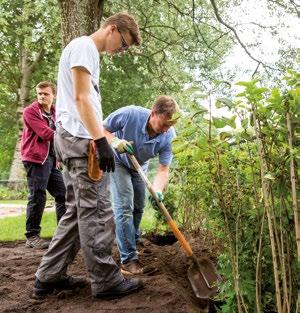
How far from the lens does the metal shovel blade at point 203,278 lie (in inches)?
131

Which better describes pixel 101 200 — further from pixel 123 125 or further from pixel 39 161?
pixel 39 161

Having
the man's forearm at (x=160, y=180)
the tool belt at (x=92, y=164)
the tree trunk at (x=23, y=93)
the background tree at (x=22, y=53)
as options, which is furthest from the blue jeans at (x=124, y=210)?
the tree trunk at (x=23, y=93)

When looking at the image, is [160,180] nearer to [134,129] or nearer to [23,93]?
[134,129]

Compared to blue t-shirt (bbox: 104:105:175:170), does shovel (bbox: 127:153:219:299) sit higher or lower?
lower

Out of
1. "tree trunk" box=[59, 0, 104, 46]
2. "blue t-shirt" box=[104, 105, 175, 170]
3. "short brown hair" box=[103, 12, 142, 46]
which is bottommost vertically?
"blue t-shirt" box=[104, 105, 175, 170]

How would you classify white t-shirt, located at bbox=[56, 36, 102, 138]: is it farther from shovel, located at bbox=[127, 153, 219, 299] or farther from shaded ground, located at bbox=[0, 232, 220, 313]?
shaded ground, located at bbox=[0, 232, 220, 313]

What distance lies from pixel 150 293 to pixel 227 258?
0.80m

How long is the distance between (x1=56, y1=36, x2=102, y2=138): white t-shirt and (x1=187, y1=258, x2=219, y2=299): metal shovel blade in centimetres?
134

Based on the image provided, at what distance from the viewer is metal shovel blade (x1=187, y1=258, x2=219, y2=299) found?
3326mm

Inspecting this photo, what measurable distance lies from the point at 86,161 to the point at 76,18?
14.1ft

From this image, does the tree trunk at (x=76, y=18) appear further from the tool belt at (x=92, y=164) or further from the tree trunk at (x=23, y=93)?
the tree trunk at (x=23, y=93)

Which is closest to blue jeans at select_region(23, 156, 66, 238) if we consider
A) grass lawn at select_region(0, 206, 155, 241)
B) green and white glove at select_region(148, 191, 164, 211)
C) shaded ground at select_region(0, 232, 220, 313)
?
shaded ground at select_region(0, 232, 220, 313)

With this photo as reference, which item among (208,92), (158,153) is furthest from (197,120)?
(158,153)

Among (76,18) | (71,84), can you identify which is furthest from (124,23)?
(76,18)
